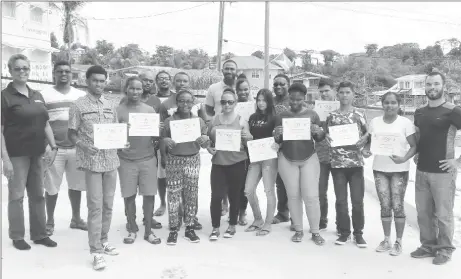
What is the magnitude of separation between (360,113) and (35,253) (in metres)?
3.77

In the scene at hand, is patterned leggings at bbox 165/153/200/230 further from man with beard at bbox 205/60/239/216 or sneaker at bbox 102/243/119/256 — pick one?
man with beard at bbox 205/60/239/216

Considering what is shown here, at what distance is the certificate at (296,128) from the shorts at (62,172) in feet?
8.04

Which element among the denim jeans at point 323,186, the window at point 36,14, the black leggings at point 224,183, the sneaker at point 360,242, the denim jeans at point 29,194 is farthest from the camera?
the window at point 36,14

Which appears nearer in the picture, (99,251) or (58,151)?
(99,251)

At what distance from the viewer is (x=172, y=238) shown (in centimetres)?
458

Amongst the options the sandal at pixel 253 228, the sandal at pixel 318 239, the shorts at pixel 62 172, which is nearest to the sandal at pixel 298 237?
the sandal at pixel 318 239

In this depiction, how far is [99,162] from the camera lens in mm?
3977

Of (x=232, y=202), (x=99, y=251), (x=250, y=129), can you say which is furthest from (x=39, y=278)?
(x=250, y=129)

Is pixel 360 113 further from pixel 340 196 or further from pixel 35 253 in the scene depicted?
pixel 35 253

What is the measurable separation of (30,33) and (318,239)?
74.2 feet

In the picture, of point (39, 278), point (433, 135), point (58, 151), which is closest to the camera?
point (39, 278)

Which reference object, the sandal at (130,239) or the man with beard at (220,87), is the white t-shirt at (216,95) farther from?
the sandal at (130,239)

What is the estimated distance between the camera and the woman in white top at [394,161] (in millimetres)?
4113

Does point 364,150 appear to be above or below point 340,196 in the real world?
above
